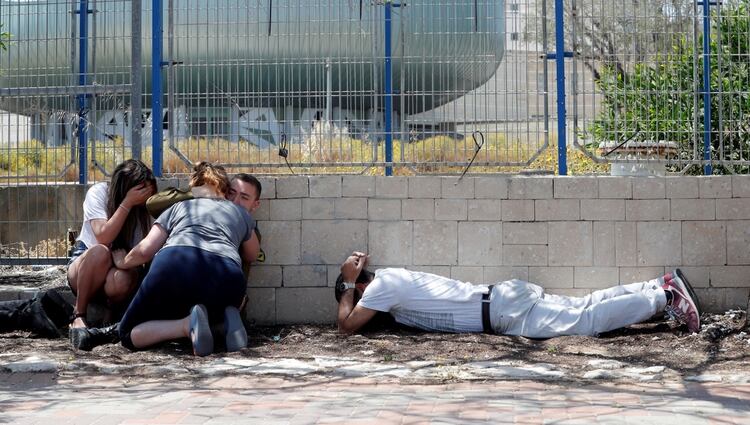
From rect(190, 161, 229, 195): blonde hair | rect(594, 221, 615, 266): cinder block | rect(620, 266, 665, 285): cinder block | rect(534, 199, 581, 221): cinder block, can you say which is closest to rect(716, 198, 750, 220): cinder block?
rect(620, 266, 665, 285): cinder block

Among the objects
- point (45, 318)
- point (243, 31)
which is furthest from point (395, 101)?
point (45, 318)

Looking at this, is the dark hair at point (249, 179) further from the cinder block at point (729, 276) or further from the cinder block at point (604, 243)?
the cinder block at point (729, 276)

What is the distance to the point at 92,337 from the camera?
6766 millimetres

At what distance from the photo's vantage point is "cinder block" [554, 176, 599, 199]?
25.3ft

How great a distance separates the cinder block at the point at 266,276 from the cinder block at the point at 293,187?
1.93 ft

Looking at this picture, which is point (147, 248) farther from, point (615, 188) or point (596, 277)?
point (615, 188)

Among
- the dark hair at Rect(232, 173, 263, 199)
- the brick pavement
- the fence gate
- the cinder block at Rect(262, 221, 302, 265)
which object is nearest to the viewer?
the brick pavement

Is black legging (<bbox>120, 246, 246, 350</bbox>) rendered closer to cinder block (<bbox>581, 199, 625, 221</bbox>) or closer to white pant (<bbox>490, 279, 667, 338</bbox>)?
white pant (<bbox>490, 279, 667, 338</bbox>)

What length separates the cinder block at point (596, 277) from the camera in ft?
Answer: 25.2

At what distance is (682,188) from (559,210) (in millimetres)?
986

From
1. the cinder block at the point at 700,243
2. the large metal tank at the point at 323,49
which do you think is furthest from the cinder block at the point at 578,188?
the large metal tank at the point at 323,49

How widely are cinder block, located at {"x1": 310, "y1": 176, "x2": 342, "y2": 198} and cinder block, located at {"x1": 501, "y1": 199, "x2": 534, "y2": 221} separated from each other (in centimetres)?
133

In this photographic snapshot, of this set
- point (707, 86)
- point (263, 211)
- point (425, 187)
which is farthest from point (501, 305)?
point (707, 86)

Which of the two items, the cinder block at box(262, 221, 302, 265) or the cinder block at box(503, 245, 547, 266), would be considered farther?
the cinder block at box(262, 221, 302, 265)
